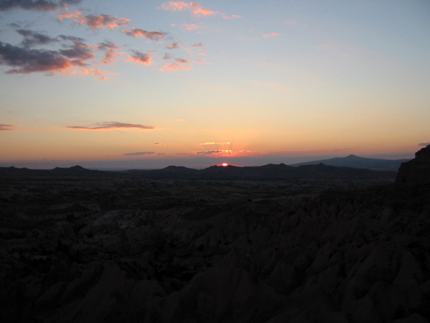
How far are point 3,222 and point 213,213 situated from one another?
2315 centimetres

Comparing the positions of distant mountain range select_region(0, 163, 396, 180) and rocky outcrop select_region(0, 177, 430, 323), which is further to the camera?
distant mountain range select_region(0, 163, 396, 180)

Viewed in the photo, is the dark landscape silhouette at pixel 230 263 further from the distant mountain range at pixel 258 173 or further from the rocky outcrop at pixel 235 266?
the distant mountain range at pixel 258 173

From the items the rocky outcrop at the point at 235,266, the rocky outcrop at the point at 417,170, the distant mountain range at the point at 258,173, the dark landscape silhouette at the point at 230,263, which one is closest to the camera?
the rocky outcrop at the point at 235,266

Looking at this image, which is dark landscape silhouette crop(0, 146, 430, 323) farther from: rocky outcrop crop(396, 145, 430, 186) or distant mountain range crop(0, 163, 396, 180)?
distant mountain range crop(0, 163, 396, 180)

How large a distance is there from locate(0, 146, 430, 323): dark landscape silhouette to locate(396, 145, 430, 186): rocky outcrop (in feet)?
0.49

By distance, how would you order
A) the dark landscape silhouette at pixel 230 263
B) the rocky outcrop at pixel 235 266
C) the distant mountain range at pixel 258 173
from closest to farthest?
the rocky outcrop at pixel 235 266 → the dark landscape silhouette at pixel 230 263 → the distant mountain range at pixel 258 173

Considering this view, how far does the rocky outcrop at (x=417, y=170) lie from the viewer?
108 ft

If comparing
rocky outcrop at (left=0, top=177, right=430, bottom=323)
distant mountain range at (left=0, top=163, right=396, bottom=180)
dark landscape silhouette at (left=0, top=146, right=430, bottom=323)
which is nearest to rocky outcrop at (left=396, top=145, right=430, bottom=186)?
dark landscape silhouette at (left=0, top=146, right=430, bottom=323)

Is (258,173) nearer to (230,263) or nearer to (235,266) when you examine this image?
(230,263)

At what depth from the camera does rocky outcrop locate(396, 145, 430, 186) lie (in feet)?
108

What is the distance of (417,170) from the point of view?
34250mm

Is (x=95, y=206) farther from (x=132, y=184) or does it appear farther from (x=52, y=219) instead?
(x=132, y=184)

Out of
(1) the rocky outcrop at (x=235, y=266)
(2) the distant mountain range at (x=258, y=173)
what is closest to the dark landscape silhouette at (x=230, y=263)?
(1) the rocky outcrop at (x=235, y=266)

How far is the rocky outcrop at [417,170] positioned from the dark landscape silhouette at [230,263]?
0.15 m
